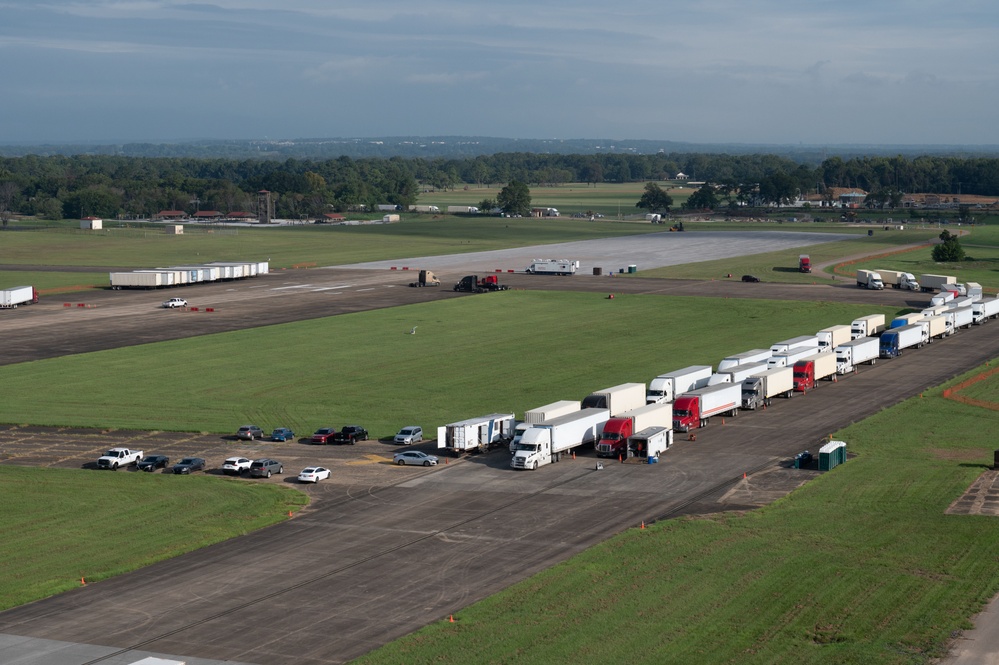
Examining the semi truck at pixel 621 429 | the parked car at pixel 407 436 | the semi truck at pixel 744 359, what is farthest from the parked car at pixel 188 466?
the semi truck at pixel 744 359

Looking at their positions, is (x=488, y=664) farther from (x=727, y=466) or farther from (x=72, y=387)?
(x=72, y=387)

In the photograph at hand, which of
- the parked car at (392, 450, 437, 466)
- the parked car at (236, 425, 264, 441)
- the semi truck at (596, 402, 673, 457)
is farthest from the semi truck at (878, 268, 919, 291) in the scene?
the parked car at (236, 425, 264, 441)

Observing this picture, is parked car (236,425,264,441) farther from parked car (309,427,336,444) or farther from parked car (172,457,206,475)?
parked car (172,457,206,475)

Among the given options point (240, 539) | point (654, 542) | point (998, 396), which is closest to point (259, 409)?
point (240, 539)

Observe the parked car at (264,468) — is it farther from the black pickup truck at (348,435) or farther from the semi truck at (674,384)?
the semi truck at (674,384)

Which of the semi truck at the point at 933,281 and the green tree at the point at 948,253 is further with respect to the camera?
the green tree at the point at 948,253
